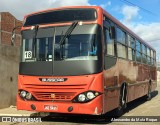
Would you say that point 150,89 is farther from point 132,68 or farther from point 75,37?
point 75,37

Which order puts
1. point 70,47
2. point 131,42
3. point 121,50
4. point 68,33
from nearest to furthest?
point 70,47, point 68,33, point 121,50, point 131,42

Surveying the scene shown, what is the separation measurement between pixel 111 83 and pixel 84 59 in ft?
4.73

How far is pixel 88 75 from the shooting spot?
9281mm

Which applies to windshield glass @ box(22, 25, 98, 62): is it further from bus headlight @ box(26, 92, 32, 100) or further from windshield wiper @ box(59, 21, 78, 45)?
bus headlight @ box(26, 92, 32, 100)

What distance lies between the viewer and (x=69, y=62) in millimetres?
9438

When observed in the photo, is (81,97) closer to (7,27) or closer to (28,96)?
(28,96)

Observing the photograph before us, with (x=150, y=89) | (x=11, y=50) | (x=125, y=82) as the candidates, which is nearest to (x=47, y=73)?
(x=125, y=82)

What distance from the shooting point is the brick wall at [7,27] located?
15.3 metres

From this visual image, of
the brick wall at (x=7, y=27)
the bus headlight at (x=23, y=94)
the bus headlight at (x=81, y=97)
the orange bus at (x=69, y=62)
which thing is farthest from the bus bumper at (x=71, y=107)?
the brick wall at (x=7, y=27)

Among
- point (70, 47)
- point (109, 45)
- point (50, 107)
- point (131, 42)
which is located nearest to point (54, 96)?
point (50, 107)

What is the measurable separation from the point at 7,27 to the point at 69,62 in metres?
7.85

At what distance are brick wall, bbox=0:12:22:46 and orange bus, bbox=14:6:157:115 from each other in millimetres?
4758

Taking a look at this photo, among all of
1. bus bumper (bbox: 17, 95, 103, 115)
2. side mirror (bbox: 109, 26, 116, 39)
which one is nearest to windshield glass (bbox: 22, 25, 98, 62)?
side mirror (bbox: 109, 26, 116, 39)

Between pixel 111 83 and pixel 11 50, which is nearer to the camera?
pixel 111 83
